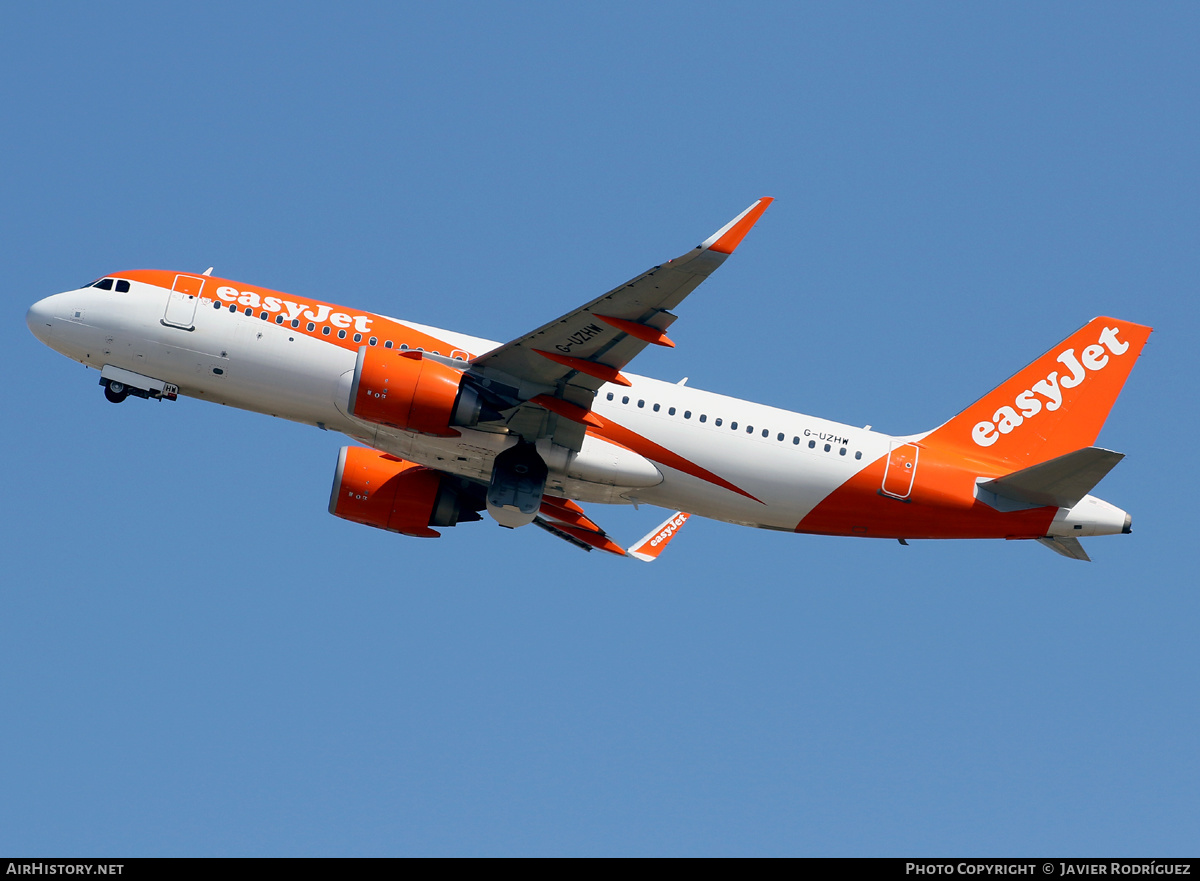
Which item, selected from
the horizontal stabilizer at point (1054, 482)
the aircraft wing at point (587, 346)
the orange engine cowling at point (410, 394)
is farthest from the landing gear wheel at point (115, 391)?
the horizontal stabilizer at point (1054, 482)

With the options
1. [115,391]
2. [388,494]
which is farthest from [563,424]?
[115,391]

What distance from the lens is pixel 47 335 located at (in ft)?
109

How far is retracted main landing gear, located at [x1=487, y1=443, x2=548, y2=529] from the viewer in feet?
105

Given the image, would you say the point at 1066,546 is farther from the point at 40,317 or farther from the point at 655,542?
the point at 40,317

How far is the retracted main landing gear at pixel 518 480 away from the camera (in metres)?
32.0

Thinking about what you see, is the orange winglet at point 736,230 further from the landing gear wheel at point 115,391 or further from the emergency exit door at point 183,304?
the landing gear wheel at point 115,391

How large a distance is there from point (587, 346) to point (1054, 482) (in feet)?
41.9

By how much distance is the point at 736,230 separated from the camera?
2623cm

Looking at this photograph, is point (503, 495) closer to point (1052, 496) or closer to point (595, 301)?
point (595, 301)

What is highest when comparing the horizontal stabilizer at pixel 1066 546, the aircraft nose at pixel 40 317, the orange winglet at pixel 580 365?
the aircraft nose at pixel 40 317

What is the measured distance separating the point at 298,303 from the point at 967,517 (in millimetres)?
18746

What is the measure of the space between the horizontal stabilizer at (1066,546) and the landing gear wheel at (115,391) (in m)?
24.9
